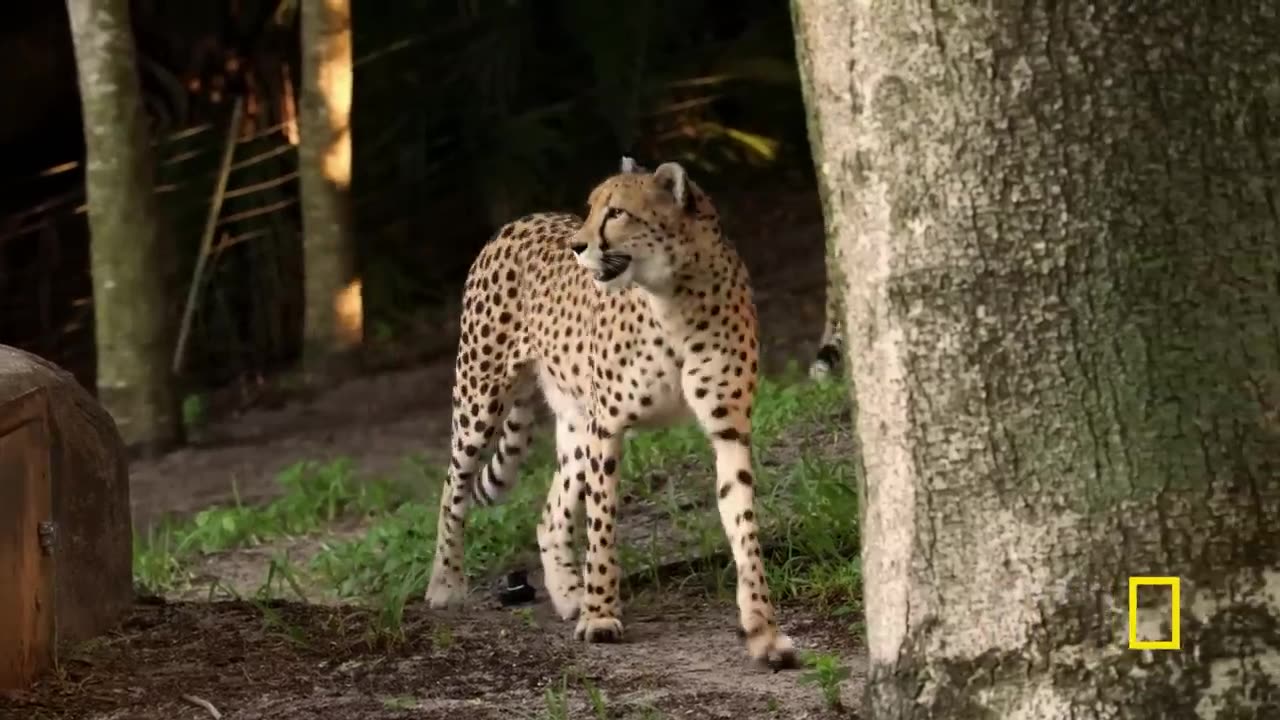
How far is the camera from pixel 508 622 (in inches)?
192

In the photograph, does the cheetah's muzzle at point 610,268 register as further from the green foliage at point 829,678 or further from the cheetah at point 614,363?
the green foliage at point 829,678

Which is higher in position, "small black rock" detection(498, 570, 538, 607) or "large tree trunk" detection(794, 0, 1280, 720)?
"large tree trunk" detection(794, 0, 1280, 720)

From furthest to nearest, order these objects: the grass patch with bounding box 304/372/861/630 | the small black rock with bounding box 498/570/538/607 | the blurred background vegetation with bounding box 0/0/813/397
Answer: the blurred background vegetation with bounding box 0/0/813/397
the small black rock with bounding box 498/570/538/607
the grass patch with bounding box 304/372/861/630

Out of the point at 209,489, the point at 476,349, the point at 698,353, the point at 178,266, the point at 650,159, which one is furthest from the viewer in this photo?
the point at 650,159

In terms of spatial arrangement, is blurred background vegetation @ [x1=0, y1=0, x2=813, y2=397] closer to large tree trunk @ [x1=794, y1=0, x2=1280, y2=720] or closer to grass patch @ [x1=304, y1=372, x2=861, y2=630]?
grass patch @ [x1=304, y1=372, x2=861, y2=630]

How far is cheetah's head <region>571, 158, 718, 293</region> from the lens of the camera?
14.9 ft

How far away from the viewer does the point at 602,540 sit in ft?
15.8

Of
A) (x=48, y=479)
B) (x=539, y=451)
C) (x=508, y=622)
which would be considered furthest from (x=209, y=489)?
(x=48, y=479)

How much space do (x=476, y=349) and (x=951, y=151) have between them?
308cm

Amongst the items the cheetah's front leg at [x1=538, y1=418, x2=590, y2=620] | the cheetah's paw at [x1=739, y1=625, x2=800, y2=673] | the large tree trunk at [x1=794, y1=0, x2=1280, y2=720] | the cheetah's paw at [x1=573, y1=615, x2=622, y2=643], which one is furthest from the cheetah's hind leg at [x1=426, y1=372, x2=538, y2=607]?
the large tree trunk at [x1=794, y1=0, x2=1280, y2=720]

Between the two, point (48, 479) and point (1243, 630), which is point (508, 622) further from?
point (1243, 630)

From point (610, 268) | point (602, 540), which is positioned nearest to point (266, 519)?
point (602, 540)

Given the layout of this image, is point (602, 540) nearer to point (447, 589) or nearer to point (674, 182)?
point (447, 589)

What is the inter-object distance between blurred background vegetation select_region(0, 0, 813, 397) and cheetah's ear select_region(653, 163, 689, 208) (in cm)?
658
